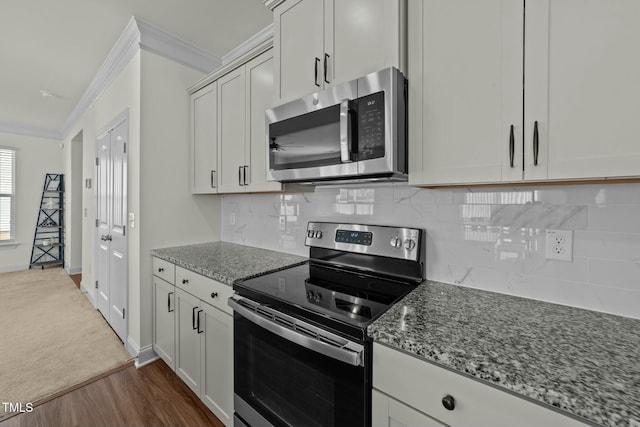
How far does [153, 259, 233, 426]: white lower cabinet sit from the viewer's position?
151cm

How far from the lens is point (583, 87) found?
818 mm

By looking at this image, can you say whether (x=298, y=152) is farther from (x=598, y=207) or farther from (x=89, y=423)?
(x=89, y=423)

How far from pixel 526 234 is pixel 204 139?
7.63 ft

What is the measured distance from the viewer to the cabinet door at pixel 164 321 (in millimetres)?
2000

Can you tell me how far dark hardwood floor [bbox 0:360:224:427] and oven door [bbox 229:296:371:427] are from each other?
2.00ft

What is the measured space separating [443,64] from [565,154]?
1.73 feet

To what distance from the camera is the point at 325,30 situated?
136 cm

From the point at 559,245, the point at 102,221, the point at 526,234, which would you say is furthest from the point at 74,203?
the point at 559,245

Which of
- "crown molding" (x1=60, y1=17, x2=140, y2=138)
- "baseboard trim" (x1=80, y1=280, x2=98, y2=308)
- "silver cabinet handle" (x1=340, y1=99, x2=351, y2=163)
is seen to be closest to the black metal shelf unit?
"baseboard trim" (x1=80, y1=280, x2=98, y2=308)

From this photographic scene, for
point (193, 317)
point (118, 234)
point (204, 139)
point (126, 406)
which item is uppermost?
point (204, 139)

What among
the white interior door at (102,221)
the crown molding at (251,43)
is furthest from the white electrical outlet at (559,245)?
the white interior door at (102,221)

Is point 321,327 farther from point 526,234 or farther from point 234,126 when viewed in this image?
point 234,126

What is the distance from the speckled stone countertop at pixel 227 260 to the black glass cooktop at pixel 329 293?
121mm

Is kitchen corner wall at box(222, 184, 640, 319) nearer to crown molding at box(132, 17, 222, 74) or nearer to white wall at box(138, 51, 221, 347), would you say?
white wall at box(138, 51, 221, 347)
